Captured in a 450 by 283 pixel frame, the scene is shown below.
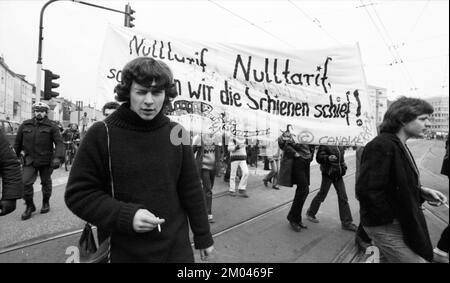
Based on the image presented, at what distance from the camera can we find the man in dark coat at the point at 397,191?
1932 mm

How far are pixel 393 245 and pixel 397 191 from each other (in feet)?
1.28

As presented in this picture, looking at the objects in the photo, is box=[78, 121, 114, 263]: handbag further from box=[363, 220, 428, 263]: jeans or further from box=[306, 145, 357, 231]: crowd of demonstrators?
box=[306, 145, 357, 231]: crowd of demonstrators

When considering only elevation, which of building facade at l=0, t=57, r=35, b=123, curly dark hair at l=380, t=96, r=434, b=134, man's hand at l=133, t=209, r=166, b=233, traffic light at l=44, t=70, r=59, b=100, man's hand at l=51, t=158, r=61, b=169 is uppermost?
building facade at l=0, t=57, r=35, b=123

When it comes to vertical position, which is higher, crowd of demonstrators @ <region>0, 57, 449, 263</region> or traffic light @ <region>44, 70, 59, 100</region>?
traffic light @ <region>44, 70, 59, 100</region>

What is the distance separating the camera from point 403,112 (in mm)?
2150

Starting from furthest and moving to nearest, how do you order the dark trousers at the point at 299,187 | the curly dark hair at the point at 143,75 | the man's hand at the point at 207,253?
1. the dark trousers at the point at 299,187
2. the man's hand at the point at 207,253
3. the curly dark hair at the point at 143,75

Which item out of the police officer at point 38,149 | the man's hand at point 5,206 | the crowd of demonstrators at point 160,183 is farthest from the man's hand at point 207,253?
the police officer at point 38,149

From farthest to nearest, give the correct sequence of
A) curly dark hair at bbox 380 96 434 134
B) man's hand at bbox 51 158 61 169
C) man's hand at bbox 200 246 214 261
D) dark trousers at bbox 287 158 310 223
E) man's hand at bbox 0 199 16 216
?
1. man's hand at bbox 51 158 61 169
2. dark trousers at bbox 287 158 310 223
3. man's hand at bbox 0 199 16 216
4. curly dark hair at bbox 380 96 434 134
5. man's hand at bbox 200 246 214 261

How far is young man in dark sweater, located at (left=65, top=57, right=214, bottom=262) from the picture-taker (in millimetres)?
1378

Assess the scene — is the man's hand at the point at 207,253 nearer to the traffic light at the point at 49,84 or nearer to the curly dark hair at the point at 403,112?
the curly dark hair at the point at 403,112

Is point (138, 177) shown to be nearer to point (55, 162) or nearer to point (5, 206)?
point (5, 206)

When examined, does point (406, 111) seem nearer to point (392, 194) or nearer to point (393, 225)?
Answer: point (392, 194)

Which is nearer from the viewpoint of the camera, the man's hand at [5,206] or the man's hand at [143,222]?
the man's hand at [143,222]

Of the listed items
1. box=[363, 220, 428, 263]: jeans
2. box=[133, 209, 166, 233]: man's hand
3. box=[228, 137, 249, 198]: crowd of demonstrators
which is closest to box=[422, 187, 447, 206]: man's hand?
box=[363, 220, 428, 263]: jeans
